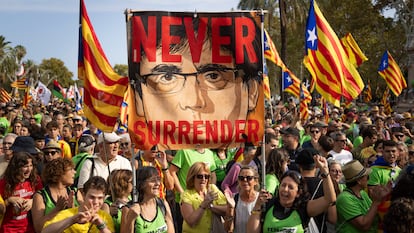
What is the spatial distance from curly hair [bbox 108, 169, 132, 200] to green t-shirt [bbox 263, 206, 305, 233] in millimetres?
1354

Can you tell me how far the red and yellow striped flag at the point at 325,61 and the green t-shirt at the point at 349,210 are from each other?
3.65 meters

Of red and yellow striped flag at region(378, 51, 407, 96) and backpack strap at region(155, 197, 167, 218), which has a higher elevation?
red and yellow striped flag at region(378, 51, 407, 96)

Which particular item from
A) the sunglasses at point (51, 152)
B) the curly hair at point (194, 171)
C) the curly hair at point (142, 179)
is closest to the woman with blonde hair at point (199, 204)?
the curly hair at point (194, 171)

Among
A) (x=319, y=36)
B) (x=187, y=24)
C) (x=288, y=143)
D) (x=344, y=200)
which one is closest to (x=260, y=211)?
(x=344, y=200)

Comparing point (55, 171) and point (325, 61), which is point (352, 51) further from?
point (55, 171)

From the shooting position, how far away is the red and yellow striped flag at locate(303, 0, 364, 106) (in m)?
8.74

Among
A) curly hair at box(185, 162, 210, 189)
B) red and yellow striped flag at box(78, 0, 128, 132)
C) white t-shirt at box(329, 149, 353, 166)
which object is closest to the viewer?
curly hair at box(185, 162, 210, 189)

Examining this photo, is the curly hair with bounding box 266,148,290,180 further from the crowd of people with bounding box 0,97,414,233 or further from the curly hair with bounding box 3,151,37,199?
the curly hair with bounding box 3,151,37,199

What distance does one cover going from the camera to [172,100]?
197 inches

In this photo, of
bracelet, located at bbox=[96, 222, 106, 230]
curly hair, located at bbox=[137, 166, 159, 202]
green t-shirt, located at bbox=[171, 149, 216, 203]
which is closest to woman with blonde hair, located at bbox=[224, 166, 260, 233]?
curly hair, located at bbox=[137, 166, 159, 202]

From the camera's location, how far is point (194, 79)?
5070 millimetres

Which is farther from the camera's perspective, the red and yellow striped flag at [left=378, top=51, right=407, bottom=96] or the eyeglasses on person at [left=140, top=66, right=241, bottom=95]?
the red and yellow striped flag at [left=378, top=51, right=407, bottom=96]

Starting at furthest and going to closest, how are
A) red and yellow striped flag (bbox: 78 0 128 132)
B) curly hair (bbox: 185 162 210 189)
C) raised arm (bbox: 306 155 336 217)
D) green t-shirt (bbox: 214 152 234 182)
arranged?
1. green t-shirt (bbox: 214 152 234 182)
2. red and yellow striped flag (bbox: 78 0 128 132)
3. curly hair (bbox: 185 162 210 189)
4. raised arm (bbox: 306 155 336 217)

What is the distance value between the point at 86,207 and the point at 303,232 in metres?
1.81
